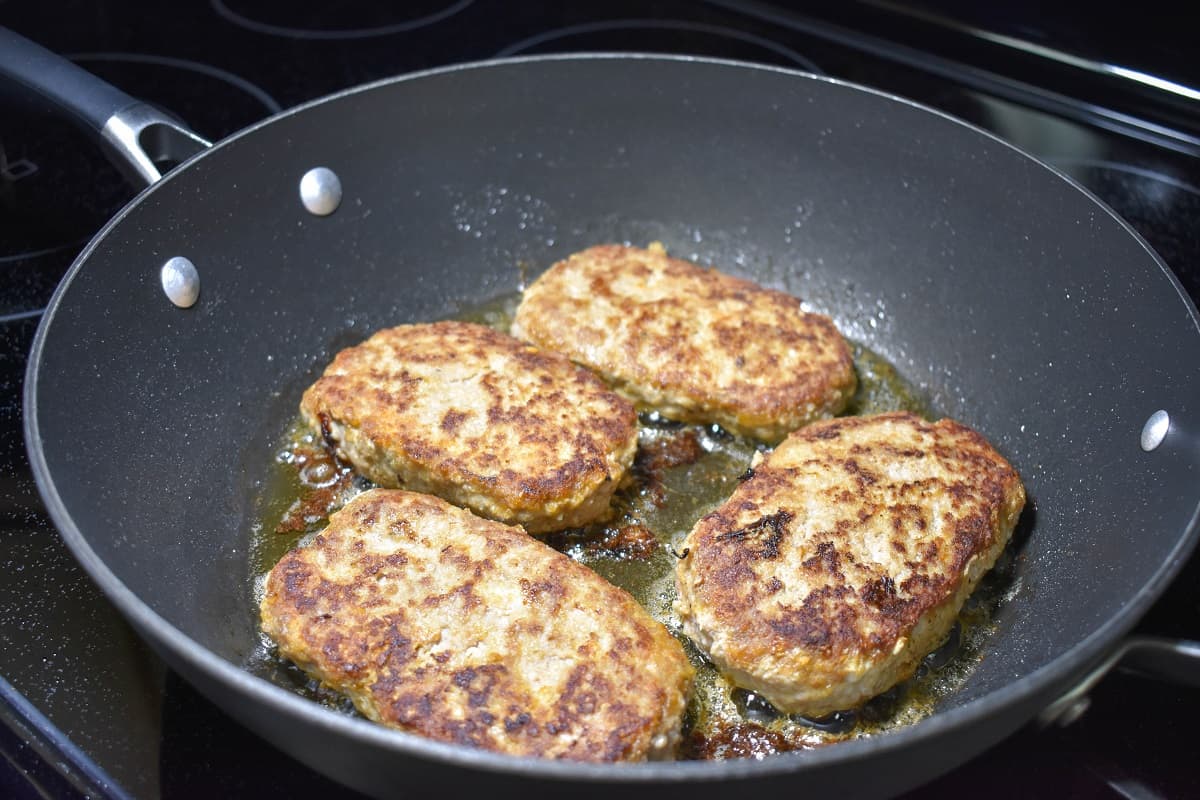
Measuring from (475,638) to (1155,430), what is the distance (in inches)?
39.3

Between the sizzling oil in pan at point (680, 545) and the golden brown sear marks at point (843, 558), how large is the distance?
1.3 inches

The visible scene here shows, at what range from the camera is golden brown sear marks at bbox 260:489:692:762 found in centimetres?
126

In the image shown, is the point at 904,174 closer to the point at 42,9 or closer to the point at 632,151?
the point at 632,151

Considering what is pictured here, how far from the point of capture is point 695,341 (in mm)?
1848

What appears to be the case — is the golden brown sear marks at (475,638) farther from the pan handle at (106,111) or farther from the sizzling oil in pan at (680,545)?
the pan handle at (106,111)

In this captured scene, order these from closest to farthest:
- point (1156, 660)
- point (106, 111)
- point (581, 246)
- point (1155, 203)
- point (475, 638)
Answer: point (1156, 660) → point (475, 638) → point (106, 111) → point (1155, 203) → point (581, 246)

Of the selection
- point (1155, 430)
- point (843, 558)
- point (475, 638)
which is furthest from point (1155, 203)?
point (475, 638)

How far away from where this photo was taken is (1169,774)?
1292 mm

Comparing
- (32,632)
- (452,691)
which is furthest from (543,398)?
(32,632)

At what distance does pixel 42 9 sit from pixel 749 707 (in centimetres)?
223

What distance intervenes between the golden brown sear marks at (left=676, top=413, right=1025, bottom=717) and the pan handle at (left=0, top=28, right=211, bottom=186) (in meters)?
1.05

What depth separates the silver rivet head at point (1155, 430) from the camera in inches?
58.5

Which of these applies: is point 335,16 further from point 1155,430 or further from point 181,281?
point 1155,430

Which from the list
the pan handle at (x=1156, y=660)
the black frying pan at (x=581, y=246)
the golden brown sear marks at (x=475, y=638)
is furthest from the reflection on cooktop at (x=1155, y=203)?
the golden brown sear marks at (x=475, y=638)
